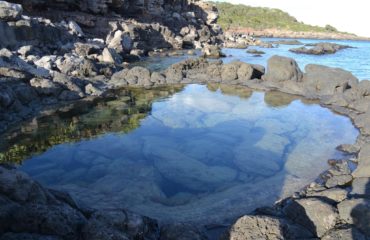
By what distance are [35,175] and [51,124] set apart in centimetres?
465

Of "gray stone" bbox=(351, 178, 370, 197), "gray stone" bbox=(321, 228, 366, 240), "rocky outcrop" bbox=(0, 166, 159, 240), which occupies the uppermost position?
"rocky outcrop" bbox=(0, 166, 159, 240)

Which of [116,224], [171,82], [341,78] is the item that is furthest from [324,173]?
[171,82]

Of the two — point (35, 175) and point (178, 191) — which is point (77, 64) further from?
point (178, 191)

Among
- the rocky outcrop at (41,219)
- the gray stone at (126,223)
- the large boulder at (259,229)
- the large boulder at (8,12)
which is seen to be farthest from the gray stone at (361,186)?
the large boulder at (8,12)

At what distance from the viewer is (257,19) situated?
4815 inches

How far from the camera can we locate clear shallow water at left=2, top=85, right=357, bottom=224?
29.2 feet

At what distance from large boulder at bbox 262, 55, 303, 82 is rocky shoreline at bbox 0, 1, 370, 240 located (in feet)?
0.22

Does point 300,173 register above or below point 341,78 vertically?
below

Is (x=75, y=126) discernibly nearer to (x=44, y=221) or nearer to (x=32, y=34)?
(x=44, y=221)

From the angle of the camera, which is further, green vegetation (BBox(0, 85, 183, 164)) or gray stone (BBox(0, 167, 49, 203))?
green vegetation (BBox(0, 85, 183, 164))

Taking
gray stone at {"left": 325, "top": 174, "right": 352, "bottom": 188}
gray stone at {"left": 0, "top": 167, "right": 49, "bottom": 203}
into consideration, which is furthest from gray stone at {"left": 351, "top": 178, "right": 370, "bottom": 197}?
gray stone at {"left": 0, "top": 167, "right": 49, "bottom": 203}

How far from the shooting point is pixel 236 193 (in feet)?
30.2

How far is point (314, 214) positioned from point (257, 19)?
123 meters

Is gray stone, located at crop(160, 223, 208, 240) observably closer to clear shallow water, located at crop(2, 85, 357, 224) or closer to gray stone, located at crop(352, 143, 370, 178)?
clear shallow water, located at crop(2, 85, 357, 224)
